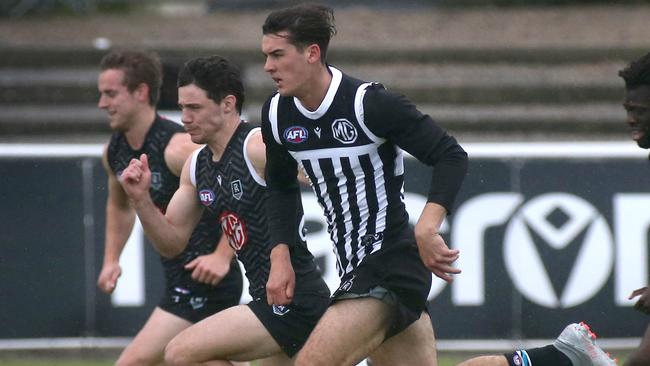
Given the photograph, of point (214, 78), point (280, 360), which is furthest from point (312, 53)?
point (280, 360)

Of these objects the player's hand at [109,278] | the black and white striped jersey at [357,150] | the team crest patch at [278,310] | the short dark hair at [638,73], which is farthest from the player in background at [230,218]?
the short dark hair at [638,73]

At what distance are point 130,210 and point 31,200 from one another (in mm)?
2632

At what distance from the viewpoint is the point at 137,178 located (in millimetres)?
6086

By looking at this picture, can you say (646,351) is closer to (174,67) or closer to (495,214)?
(495,214)

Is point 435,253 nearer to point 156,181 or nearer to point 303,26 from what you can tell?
point 303,26

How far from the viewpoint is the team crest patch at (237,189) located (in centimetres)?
627

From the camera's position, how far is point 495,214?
9.89 meters

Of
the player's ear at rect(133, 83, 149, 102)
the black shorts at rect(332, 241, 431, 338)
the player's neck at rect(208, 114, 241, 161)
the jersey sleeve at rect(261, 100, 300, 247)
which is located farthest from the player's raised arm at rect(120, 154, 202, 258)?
the black shorts at rect(332, 241, 431, 338)

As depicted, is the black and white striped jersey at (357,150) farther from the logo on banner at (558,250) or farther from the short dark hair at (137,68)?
the logo on banner at (558,250)

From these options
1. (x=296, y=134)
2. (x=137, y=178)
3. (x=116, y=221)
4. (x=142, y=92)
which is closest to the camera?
(x=296, y=134)

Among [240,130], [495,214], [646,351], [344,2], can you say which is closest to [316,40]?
[240,130]

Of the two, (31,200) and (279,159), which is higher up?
(279,159)

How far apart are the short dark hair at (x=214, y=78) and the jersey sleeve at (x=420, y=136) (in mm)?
1189

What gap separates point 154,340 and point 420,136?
2.36 meters
